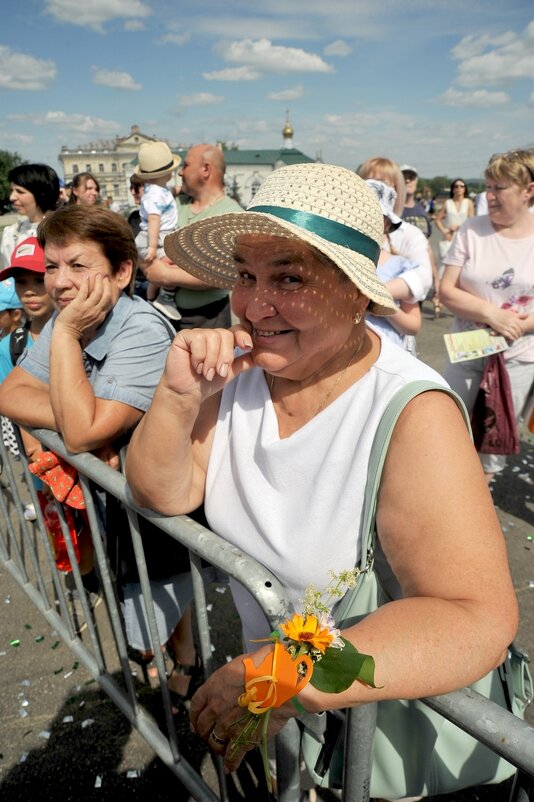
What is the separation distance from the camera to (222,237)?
1651mm

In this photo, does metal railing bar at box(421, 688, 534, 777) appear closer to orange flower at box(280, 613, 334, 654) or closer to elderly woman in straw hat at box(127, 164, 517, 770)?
elderly woman in straw hat at box(127, 164, 517, 770)

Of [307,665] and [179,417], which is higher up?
[179,417]

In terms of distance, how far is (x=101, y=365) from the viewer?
7.00ft

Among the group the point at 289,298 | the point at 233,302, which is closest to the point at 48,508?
the point at 233,302

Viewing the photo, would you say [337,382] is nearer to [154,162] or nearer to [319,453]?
[319,453]

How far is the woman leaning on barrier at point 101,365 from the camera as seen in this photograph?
6.37 feet

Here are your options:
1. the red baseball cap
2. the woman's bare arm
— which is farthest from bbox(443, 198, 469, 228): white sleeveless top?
the woman's bare arm

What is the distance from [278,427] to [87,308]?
39.1 inches

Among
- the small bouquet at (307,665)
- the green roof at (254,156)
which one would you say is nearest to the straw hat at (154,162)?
→ the small bouquet at (307,665)

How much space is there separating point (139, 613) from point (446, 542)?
5.36 ft

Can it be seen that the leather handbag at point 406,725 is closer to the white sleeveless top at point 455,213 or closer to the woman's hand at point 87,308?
the woman's hand at point 87,308

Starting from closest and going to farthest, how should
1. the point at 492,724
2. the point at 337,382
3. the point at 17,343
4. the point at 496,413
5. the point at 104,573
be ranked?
the point at 492,724, the point at 337,382, the point at 104,573, the point at 17,343, the point at 496,413

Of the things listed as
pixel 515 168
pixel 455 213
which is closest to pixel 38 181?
pixel 515 168

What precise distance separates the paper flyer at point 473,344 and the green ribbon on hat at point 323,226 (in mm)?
2164
